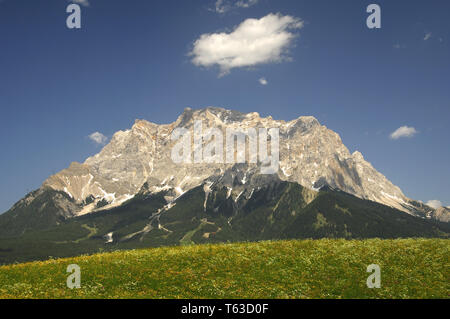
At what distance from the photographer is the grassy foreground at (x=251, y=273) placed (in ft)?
86.6

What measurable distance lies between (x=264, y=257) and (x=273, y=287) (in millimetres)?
6824

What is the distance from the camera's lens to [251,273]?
98.9ft

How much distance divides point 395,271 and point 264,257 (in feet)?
35.7

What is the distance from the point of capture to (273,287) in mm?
27156

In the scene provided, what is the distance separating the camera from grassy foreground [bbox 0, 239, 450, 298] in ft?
86.6

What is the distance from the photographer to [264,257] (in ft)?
111
